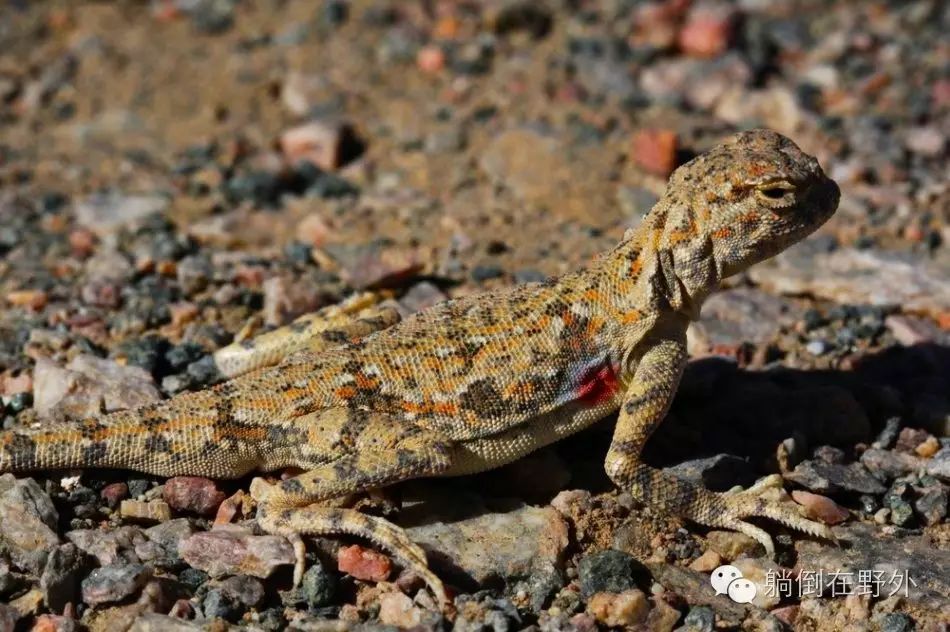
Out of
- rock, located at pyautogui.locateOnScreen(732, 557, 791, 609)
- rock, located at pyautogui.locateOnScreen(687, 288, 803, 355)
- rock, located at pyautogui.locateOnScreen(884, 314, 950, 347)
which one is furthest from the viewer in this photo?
rock, located at pyautogui.locateOnScreen(884, 314, 950, 347)

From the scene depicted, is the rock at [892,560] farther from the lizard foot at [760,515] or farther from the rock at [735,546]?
the rock at [735,546]

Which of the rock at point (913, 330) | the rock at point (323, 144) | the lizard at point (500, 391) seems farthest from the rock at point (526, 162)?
the lizard at point (500, 391)

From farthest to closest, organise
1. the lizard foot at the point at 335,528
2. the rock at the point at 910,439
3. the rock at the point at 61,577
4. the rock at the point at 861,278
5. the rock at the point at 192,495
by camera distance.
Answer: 1. the rock at the point at 861,278
2. the rock at the point at 910,439
3. the rock at the point at 192,495
4. the lizard foot at the point at 335,528
5. the rock at the point at 61,577

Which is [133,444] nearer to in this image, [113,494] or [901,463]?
[113,494]

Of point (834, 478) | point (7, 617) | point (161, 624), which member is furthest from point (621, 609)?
point (7, 617)

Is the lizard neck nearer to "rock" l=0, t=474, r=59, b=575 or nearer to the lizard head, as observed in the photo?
the lizard head

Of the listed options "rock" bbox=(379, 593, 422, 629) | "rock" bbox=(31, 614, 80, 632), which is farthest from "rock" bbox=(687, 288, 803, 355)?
"rock" bbox=(31, 614, 80, 632)
